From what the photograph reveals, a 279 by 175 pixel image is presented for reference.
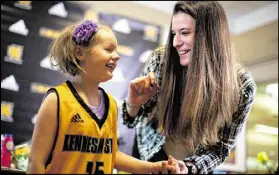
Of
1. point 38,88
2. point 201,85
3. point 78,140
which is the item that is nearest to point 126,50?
Answer: point 38,88

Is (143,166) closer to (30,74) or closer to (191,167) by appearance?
(191,167)

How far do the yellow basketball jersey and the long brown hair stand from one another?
1.24ft

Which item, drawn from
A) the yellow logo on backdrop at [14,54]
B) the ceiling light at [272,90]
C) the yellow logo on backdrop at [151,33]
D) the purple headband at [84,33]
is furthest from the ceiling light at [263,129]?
the purple headband at [84,33]

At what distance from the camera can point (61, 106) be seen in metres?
0.56

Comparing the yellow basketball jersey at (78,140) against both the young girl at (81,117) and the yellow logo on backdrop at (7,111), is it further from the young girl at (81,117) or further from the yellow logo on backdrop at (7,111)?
the yellow logo on backdrop at (7,111)

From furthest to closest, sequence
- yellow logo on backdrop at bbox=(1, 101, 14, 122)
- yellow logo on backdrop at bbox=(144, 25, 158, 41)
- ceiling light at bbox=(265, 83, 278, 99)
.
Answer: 1. ceiling light at bbox=(265, 83, 278, 99)
2. yellow logo on backdrop at bbox=(144, 25, 158, 41)
3. yellow logo on backdrop at bbox=(1, 101, 14, 122)

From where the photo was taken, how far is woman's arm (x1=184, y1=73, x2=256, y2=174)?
0.99m

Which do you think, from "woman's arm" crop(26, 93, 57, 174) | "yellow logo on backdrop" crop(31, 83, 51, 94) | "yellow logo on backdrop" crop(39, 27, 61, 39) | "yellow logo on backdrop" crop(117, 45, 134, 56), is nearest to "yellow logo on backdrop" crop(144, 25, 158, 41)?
"yellow logo on backdrop" crop(117, 45, 134, 56)

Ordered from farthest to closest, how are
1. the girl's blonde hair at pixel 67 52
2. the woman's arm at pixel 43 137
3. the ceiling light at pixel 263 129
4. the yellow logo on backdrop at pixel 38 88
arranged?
1. the ceiling light at pixel 263 129
2. the yellow logo on backdrop at pixel 38 88
3. the girl's blonde hair at pixel 67 52
4. the woman's arm at pixel 43 137

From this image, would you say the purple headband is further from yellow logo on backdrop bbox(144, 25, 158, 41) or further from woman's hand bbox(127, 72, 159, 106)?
yellow logo on backdrop bbox(144, 25, 158, 41)

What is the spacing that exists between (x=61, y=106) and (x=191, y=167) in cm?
46

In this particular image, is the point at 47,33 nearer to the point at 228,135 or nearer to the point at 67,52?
the point at 228,135

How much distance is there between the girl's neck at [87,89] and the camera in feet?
2.05

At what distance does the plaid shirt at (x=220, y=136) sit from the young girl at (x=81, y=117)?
35 cm
